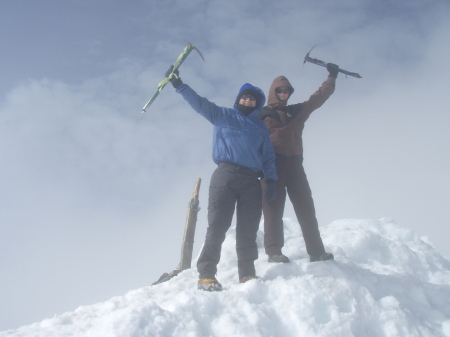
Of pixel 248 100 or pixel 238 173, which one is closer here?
pixel 238 173

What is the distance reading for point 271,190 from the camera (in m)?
4.41

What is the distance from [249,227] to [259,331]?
4.78 feet

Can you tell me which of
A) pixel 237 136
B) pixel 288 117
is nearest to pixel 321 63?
pixel 288 117

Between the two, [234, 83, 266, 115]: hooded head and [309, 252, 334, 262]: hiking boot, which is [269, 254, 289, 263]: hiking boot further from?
[234, 83, 266, 115]: hooded head

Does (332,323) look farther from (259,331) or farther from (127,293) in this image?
(127,293)

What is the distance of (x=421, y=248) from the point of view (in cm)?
685

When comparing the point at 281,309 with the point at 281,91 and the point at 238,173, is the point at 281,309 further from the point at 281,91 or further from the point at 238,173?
the point at 281,91

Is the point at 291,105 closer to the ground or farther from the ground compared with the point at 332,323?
farther from the ground

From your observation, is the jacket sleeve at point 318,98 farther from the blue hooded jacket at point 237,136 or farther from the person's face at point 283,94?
the blue hooded jacket at point 237,136

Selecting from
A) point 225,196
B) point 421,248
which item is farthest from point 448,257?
point 225,196

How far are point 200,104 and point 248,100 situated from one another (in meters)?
0.68

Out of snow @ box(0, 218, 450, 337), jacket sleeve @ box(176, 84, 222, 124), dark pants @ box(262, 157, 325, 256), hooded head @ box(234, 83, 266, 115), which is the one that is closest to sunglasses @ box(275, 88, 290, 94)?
hooded head @ box(234, 83, 266, 115)

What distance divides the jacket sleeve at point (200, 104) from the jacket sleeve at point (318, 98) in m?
1.39

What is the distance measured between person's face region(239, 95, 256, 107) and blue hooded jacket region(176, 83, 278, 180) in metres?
0.07
